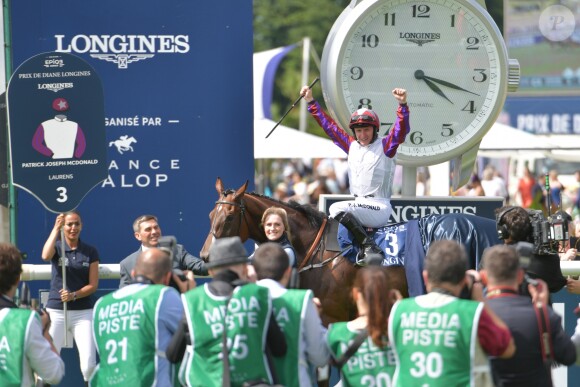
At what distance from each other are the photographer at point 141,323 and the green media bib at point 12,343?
21.4 inches

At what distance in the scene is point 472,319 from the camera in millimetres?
6480

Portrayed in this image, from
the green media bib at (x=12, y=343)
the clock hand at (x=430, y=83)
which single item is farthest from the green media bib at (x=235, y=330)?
the clock hand at (x=430, y=83)

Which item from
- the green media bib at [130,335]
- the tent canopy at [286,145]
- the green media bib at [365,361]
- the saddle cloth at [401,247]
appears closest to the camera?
the green media bib at [365,361]

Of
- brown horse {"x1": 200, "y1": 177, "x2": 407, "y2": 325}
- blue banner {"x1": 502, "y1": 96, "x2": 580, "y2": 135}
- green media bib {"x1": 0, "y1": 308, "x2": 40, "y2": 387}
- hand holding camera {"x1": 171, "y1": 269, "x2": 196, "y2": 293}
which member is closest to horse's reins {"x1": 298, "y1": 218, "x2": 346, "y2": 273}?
brown horse {"x1": 200, "y1": 177, "x2": 407, "y2": 325}

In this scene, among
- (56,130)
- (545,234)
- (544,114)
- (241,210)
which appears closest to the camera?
(545,234)

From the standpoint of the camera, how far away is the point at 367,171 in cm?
1052

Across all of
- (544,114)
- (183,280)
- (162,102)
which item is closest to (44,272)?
(162,102)

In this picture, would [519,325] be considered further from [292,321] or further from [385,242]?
[385,242]

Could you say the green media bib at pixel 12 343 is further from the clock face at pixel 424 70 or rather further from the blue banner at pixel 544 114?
the blue banner at pixel 544 114

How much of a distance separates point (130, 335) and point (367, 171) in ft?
12.3

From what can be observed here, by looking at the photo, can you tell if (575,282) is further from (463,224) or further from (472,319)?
(472,319)

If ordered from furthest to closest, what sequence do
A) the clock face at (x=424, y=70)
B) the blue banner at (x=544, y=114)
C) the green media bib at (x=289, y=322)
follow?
the blue banner at (x=544, y=114) → the clock face at (x=424, y=70) → the green media bib at (x=289, y=322)

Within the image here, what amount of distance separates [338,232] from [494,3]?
46852mm

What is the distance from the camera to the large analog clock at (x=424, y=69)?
10.9 metres
